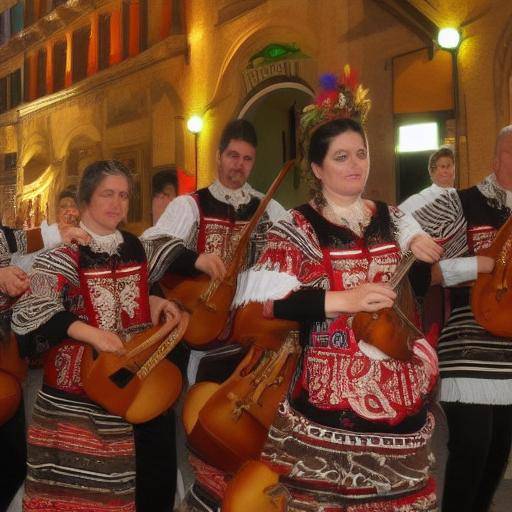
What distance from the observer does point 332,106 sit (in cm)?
218

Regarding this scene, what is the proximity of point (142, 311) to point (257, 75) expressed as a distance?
263cm

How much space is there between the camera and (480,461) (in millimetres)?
2650

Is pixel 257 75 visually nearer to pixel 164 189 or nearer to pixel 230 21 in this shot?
pixel 230 21

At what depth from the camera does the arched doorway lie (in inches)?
160

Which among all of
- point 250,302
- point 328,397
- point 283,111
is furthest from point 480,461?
point 283,111

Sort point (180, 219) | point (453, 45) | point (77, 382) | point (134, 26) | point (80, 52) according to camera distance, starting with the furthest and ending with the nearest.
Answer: point (80, 52) → point (134, 26) → point (453, 45) → point (180, 219) → point (77, 382)

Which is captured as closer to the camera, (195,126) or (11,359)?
(11,359)

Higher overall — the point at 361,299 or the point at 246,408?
the point at 361,299

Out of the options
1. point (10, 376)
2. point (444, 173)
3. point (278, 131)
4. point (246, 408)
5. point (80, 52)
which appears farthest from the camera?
point (80, 52)

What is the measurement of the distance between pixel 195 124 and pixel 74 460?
2.68m

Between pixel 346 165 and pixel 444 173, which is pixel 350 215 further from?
pixel 444 173

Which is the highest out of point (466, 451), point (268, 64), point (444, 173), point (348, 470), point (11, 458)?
point (268, 64)

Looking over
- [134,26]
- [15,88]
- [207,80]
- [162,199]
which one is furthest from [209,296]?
[15,88]

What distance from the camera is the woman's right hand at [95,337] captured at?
2.50 metres
